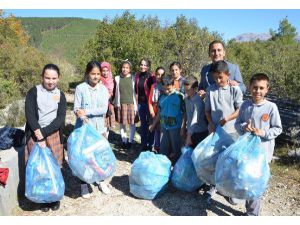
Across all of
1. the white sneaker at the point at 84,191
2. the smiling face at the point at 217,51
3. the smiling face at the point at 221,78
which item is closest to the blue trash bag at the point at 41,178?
the white sneaker at the point at 84,191

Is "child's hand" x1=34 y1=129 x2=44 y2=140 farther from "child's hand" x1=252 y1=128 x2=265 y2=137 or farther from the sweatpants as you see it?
"child's hand" x1=252 y1=128 x2=265 y2=137

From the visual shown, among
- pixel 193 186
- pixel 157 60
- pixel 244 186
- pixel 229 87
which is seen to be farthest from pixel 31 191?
pixel 157 60

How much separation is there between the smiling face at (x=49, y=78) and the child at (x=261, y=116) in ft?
6.33

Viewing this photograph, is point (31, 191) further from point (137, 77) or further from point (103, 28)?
point (103, 28)

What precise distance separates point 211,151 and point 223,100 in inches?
21.9

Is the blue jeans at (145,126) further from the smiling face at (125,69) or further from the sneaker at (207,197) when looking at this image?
the sneaker at (207,197)

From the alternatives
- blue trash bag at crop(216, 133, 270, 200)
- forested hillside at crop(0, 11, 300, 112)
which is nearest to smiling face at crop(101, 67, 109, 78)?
blue trash bag at crop(216, 133, 270, 200)

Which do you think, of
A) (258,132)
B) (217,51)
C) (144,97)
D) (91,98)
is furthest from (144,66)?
(258,132)

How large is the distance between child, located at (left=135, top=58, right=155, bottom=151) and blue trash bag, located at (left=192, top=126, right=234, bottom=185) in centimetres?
211

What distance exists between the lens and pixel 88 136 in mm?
3629

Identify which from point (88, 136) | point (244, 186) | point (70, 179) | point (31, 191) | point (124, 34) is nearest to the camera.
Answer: point (244, 186)

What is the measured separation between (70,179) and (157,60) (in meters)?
6.37

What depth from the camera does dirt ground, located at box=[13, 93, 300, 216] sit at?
3.59 metres

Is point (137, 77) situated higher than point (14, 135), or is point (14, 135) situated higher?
point (137, 77)
